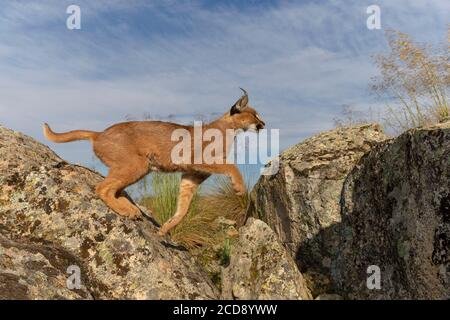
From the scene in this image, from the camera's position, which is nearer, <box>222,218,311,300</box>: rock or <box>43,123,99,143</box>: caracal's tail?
<box>222,218,311,300</box>: rock

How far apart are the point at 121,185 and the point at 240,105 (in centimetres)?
242

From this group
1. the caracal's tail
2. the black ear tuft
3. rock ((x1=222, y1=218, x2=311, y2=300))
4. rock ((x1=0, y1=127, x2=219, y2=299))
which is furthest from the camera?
the black ear tuft

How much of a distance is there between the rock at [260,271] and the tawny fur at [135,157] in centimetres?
108

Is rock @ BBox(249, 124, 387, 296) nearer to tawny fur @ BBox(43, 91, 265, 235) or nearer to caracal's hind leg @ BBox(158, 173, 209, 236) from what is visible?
tawny fur @ BBox(43, 91, 265, 235)

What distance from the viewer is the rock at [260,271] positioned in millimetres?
5395

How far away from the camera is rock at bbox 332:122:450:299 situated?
4.65 m

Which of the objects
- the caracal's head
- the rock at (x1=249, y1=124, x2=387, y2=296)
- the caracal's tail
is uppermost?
the caracal's head

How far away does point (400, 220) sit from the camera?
5.29 metres

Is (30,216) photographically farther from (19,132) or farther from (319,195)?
(319,195)

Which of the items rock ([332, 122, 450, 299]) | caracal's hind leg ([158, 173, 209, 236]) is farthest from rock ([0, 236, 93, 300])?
rock ([332, 122, 450, 299])

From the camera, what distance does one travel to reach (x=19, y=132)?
6.52 meters

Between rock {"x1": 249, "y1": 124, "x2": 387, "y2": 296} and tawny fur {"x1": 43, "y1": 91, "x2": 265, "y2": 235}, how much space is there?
915mm
